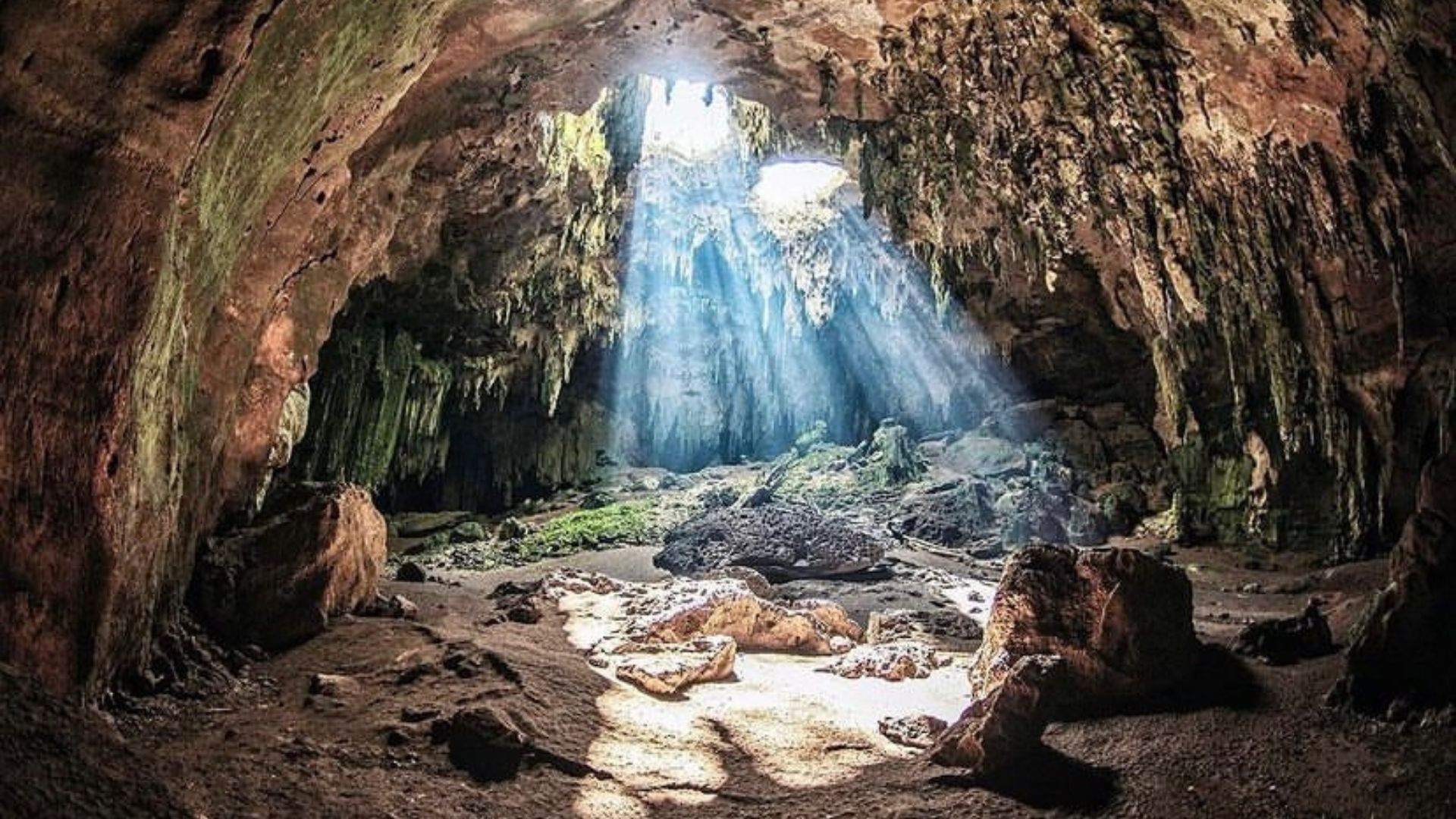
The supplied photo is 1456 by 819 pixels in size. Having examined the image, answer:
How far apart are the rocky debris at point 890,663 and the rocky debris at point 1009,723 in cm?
320

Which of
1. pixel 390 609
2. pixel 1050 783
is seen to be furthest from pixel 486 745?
pixel 390 609

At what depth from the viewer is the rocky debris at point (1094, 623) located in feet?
17.2

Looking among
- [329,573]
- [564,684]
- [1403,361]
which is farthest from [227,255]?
[1403,361]

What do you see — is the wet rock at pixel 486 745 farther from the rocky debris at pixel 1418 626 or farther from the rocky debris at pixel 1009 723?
the rocky debris at pixel 1418 626

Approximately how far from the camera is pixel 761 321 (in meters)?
32.2

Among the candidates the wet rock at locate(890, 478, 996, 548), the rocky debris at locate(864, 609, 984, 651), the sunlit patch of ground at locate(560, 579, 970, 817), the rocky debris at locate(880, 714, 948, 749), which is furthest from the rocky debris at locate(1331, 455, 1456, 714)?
the wet rock at locate(890, 478, 996, 548)

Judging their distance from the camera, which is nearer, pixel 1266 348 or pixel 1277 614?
pixel 1277 614

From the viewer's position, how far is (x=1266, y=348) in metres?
11.6

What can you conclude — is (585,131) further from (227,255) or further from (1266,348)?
(1266,348)

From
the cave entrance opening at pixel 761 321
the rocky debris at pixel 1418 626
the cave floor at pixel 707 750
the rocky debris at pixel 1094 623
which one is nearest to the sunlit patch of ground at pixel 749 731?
the cave floor at pixel 707 750

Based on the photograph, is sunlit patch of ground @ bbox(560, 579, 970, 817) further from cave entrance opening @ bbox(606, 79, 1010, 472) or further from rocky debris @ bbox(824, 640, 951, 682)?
cave entrance opening @ bbox(606, 79, 1010, 472)

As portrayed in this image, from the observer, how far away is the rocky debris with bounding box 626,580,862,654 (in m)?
8.62

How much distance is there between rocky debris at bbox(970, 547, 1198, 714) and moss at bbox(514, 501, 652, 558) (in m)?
12.6

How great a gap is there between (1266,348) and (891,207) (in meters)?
6.51
